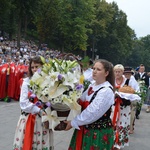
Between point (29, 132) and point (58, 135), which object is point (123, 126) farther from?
point (29, 132)

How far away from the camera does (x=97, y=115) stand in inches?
115

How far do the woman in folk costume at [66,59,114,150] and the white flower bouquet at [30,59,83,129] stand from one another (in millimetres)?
156

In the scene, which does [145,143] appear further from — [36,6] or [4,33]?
[4,33]

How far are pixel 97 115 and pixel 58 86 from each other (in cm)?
51

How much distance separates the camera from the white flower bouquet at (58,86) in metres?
2.74

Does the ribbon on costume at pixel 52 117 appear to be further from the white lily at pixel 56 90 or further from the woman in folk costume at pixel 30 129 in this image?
the woman in folk costume at pixel 30 129

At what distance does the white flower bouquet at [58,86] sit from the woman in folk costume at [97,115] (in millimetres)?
156

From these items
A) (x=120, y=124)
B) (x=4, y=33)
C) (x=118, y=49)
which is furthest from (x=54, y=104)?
(x=118, y=49)

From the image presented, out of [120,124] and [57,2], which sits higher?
[57,2]

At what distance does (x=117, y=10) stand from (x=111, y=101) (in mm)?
61170

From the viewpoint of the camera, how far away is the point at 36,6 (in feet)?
117

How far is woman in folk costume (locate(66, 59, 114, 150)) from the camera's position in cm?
293

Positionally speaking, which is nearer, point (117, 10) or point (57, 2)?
point (57, 2)

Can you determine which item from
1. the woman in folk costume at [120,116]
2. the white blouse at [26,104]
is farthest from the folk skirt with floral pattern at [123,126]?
the white blouse at [26,104]
